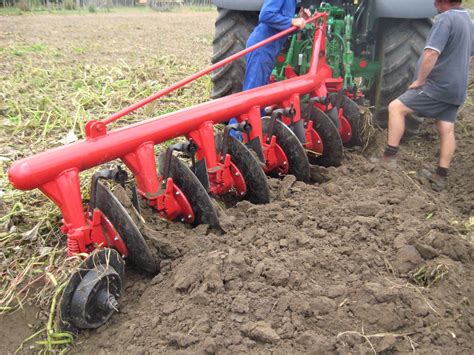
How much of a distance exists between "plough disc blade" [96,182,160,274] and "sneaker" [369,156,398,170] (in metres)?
2.08

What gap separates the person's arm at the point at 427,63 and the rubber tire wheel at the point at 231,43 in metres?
1.61

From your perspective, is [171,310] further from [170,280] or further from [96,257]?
[96,257]

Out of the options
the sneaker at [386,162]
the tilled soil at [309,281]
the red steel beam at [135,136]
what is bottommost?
the sneaker at [386,162]

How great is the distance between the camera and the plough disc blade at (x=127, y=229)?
8.20 feet

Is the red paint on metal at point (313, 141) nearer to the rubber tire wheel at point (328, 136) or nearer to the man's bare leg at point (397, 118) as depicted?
the rubber tire wheel at point (328, 136)

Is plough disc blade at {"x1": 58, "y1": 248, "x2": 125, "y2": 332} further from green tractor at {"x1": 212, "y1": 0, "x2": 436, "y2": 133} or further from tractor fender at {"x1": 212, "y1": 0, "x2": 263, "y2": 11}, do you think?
tractor fender at {"x1": 212, "y1": 0, "x2": 263, "y2": 11}

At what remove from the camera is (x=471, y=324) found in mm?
2227

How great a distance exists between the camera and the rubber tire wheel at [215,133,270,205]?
128 inches

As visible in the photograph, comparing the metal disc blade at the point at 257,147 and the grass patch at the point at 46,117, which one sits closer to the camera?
the grass patch at the point at 46,117

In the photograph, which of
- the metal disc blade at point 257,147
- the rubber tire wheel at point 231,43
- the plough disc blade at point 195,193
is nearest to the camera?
the plough disc blade at point 195,193

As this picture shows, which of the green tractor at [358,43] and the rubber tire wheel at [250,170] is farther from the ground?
the green tractor at [358,43]

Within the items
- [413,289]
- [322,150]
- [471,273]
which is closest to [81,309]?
[413,289]

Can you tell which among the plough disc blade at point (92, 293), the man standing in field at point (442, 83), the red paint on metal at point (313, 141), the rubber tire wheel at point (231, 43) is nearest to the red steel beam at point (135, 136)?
the red paint on metal at point (313, 141)

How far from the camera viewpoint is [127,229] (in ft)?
8.21
